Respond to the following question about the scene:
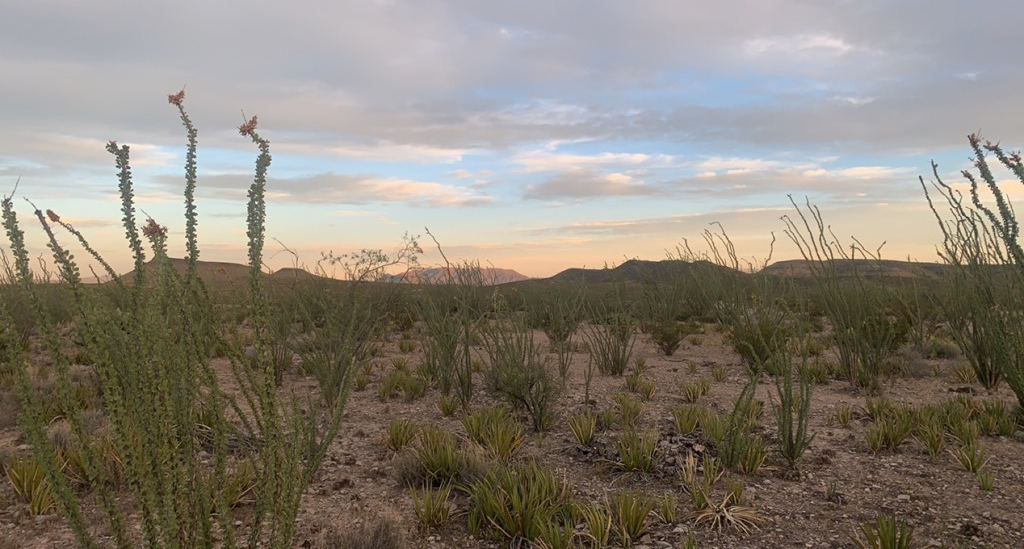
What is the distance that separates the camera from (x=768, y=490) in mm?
4363

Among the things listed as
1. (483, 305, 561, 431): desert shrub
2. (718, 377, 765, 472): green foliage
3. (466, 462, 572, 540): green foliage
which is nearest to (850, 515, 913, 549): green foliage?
(718, 377, 765, 472): green foliage

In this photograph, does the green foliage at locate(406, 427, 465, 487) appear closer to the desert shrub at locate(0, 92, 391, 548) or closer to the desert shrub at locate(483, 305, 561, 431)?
the desert shrub at locate(483, 305, 561, 431)

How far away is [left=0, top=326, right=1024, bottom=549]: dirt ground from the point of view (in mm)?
3699

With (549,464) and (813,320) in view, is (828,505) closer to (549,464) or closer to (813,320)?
(549,464)

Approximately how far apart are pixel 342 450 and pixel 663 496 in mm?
2685

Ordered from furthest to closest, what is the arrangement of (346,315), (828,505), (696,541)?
1. (346,315)
2. (828,505)
3. (696,541)

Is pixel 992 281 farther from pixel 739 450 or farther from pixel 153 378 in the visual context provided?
pixel 153 378

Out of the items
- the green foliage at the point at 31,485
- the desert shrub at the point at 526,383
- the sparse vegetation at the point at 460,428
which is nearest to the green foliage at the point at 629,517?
Result: the sparse vegetation at the point at 460,428

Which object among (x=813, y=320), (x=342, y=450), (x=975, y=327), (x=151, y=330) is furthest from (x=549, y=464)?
(x=813, y=320)

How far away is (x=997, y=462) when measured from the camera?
15.7 feet

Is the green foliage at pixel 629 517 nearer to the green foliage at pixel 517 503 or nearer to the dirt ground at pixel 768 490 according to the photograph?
the dirt ground at pixel 768 490

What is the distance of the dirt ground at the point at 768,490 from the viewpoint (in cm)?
370

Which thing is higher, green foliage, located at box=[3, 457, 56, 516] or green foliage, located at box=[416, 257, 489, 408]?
green foliage, located at box=[416, 257, 489, 408]

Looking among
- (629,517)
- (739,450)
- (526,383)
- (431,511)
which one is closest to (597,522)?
(629,517)
